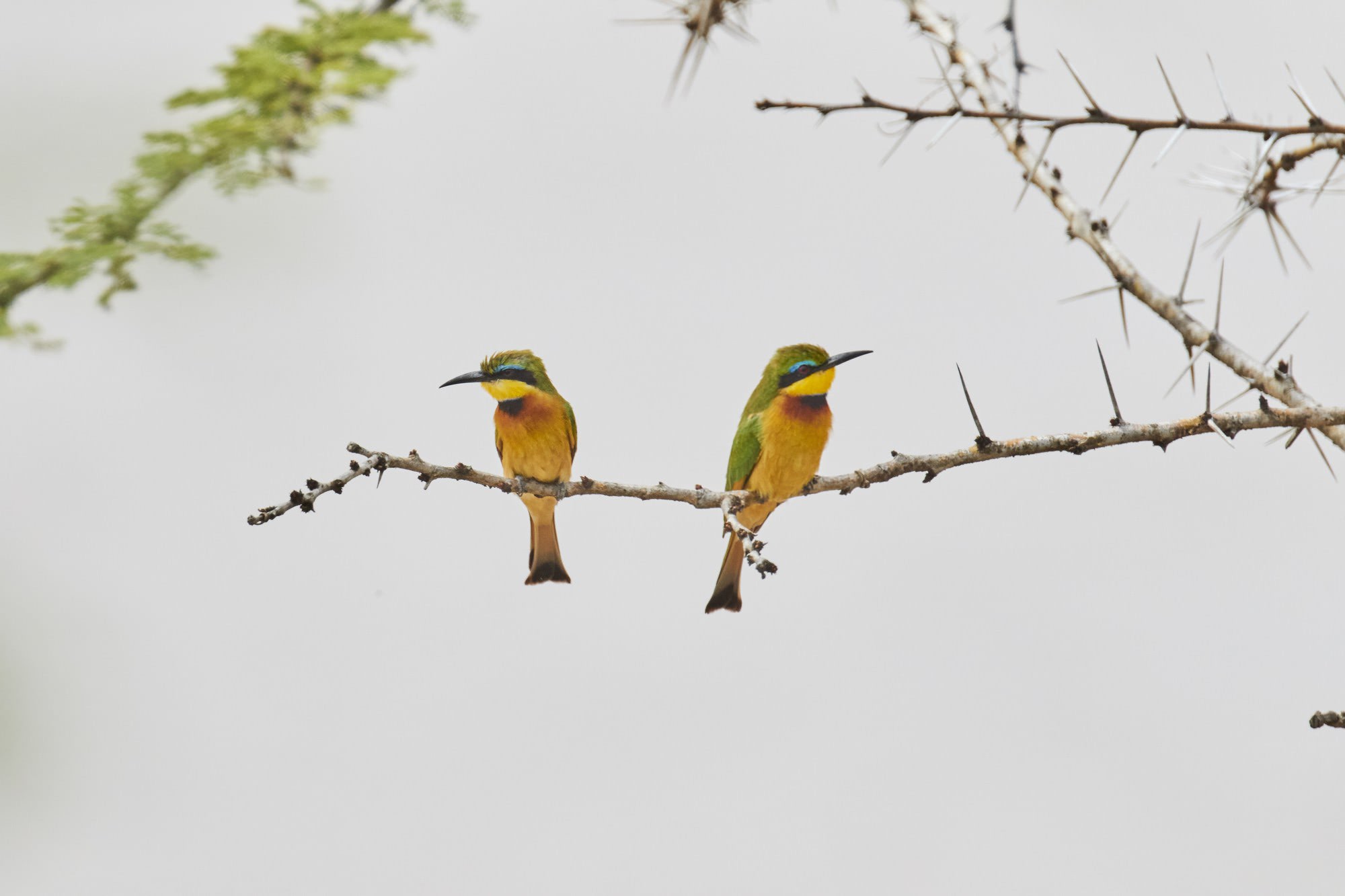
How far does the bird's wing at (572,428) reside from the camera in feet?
8.84

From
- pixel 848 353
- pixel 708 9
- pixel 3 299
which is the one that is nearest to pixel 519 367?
pixel 848 353

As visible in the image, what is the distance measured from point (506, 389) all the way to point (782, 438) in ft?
2.03

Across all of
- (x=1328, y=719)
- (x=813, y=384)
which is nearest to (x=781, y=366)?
(x=813, y=384)

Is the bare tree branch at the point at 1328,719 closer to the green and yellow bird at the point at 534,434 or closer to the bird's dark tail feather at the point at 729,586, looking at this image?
the bird's dark tail feather at the point at 729,586

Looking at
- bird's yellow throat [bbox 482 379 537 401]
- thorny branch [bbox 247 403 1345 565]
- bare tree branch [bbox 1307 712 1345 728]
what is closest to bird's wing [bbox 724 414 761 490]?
bird's yellow throat [bbox 482 379 537 401]

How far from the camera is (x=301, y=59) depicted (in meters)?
2.27

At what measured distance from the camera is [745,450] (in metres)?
2.64

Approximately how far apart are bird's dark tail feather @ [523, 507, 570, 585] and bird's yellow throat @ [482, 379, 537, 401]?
12.1 inches

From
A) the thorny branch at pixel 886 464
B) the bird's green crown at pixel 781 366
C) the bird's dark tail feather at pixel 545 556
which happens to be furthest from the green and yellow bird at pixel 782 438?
the thorny branch at pixel 886 464

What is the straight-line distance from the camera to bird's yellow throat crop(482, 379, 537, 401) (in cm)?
252

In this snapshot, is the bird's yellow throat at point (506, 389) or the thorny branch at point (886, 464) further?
the bird's yellow throat at point (506, 389)

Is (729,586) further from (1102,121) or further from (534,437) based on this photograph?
(1102,121)

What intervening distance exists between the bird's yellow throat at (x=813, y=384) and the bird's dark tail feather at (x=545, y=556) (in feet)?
2.08

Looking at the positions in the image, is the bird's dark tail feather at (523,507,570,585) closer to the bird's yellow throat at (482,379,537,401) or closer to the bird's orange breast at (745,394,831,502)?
the bird's yellow throat at (482,379,537,401)
